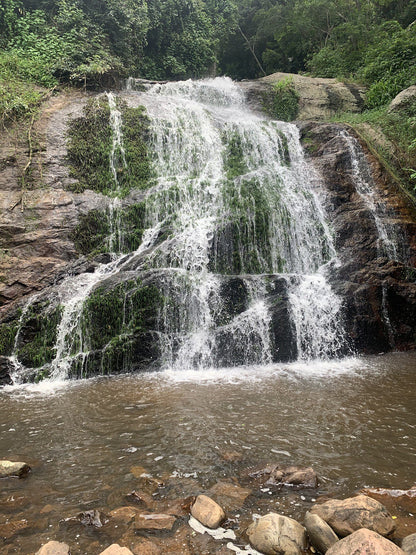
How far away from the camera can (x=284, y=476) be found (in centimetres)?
346

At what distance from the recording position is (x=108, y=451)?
4.18 metres

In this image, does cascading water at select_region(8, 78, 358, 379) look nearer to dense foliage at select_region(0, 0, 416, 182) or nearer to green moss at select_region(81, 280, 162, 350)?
green moss at select_region(81, 280, 162, 350)

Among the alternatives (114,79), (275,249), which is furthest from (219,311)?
(114,79)

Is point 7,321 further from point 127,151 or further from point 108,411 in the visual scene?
point 127,151

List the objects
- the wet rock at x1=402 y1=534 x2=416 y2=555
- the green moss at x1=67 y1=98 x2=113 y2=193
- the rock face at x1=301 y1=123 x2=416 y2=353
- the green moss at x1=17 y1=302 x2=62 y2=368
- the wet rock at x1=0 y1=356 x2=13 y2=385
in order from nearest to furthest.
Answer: the wet rock at x1=402 y1=534 x2=416 y2=555, the wet rock at x1=0 y1=356 x2=13 y2=385, the green moss at x1=17 y1=302 x2=62 y2=368, the rock face at x1=301 y1=123 x2=416 y2=353, the green moss at x1=67 y1=98 x2=113 y2=193

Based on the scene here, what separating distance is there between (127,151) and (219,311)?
792 centimetres

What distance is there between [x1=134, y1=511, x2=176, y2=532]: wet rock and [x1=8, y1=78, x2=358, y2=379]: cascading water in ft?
16.5

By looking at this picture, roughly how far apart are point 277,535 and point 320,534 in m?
0.30

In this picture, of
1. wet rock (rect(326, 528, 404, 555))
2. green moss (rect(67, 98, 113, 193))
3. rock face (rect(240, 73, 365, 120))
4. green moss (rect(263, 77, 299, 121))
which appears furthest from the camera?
green moss (rect(263, 77, 299, 121))

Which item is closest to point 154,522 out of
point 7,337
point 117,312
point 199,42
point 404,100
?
point 117,312

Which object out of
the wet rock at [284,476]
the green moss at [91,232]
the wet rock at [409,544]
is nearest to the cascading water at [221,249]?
the green moss at [91,232]

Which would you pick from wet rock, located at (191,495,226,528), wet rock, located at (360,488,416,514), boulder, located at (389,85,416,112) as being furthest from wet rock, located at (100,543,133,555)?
boulder, located at (389,85,416,112)

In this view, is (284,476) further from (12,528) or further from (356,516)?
(12,528)

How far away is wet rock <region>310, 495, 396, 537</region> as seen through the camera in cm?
256
